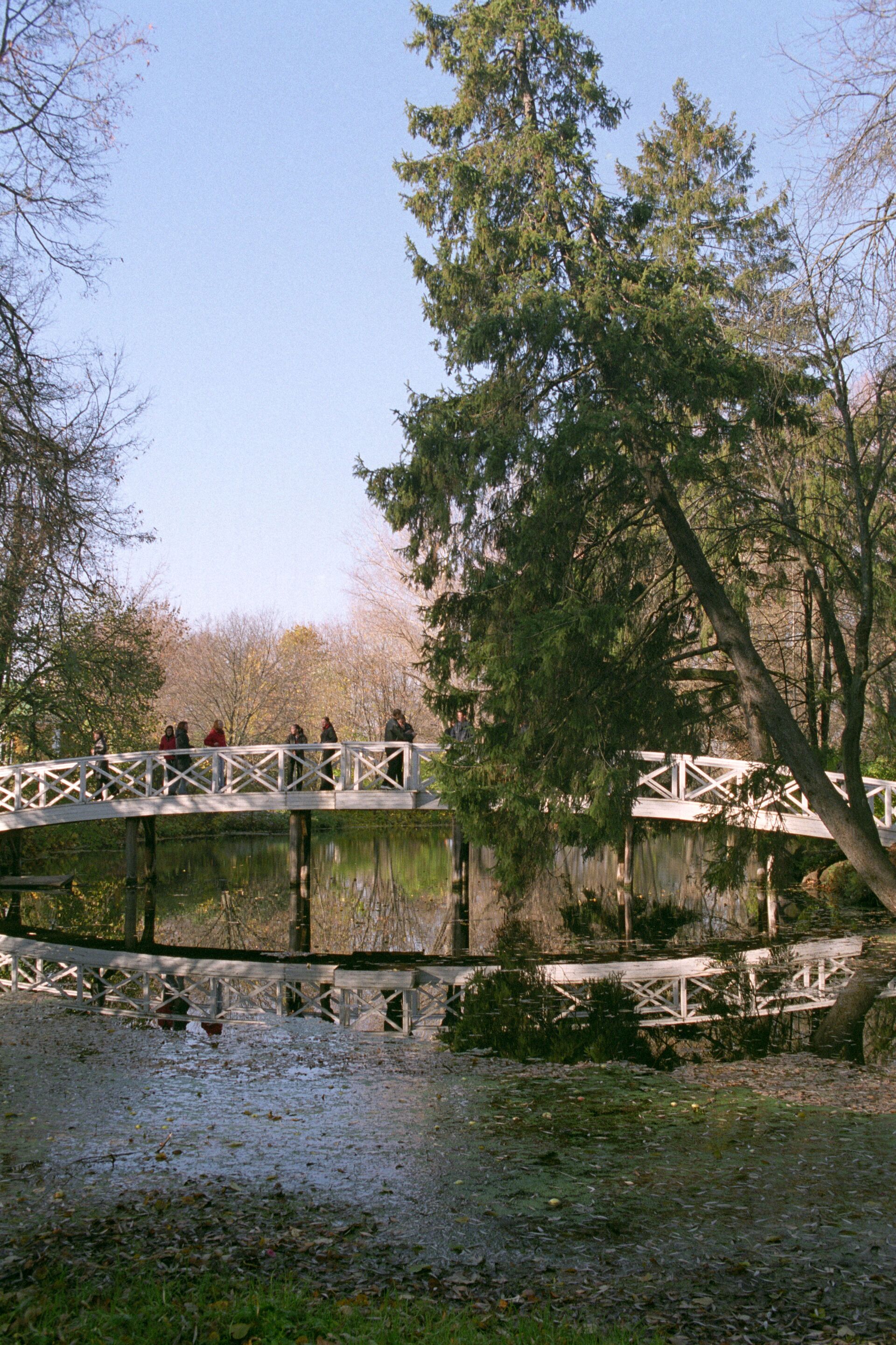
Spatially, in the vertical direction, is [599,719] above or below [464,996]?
above

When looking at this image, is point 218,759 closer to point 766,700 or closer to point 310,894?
point 310,894

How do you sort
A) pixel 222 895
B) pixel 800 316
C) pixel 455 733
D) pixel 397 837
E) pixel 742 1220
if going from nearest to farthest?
pixel 742 1220 → pixel 800 316 → pixel 455 733 → pixel 222 895 → pixel 397 837

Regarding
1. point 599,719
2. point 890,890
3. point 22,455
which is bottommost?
point 890,890

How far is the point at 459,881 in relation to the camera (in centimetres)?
1886

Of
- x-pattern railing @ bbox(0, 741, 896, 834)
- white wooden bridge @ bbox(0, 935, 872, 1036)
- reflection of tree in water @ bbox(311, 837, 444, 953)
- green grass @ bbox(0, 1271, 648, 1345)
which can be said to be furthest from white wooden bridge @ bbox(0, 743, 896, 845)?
green grass @ bbox(0, 1271, 648, 1345)

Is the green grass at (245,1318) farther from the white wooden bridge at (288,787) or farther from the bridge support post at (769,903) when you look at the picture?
the white wooden bridge at (288,787)

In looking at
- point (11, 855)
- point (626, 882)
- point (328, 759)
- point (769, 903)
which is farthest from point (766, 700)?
point (11, 855)

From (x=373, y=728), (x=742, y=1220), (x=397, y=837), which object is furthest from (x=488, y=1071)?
(x=373, y=728)

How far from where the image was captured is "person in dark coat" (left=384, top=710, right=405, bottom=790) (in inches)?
762

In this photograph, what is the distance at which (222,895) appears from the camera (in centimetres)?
2012

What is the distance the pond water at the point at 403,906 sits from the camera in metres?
15.6

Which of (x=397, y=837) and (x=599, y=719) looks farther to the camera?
(x=397, y=837)

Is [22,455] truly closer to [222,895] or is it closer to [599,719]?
[599,719]

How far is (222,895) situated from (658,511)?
40.6ft
